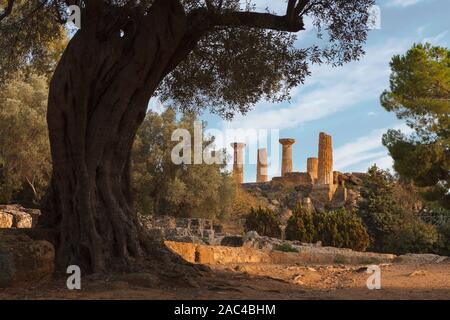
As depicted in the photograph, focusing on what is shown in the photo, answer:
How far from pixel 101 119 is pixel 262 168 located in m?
50.8

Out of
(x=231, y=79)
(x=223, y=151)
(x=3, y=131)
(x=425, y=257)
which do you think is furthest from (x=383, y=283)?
(x=223, y=151)

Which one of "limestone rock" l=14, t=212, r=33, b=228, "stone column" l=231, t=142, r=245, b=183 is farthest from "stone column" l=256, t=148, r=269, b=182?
"limestone rock" l=14, t=212, r=33, b=228

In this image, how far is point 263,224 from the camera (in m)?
25.9

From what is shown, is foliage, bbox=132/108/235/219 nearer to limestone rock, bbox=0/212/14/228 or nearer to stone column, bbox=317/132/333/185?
limestone rock, bbox=0/212/14/228

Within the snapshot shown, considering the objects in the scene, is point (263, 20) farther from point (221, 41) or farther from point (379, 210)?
point (379, 210)

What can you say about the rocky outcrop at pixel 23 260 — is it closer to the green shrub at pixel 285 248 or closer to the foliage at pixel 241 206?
the green shrub at pixel 285 248

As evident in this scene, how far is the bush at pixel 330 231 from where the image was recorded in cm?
2366

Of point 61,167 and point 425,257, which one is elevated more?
point 61,167

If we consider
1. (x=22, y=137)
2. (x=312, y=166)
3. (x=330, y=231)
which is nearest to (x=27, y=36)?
(x=22, y=137)

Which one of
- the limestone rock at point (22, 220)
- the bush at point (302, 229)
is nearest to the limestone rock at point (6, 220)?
the limestone rock at point (22, 220)

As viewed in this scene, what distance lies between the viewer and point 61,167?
8352 millimetres
